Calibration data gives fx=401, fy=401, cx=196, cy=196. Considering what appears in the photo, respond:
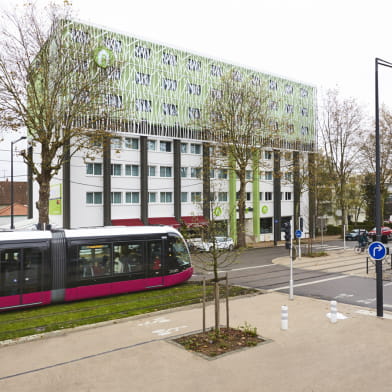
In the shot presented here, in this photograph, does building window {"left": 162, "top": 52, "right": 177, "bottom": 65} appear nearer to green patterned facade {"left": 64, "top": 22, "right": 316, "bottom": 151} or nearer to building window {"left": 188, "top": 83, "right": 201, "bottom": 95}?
green patterned facade {"left": 64, "top": 22, "right": 316, "bottom": 151}

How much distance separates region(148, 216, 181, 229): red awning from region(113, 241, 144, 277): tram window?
21329 mm

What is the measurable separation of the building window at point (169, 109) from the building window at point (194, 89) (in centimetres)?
264

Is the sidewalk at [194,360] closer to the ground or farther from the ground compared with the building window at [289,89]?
closer to the ground

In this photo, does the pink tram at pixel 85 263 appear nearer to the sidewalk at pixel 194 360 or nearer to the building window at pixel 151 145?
the sidewalk at pixel 194 360

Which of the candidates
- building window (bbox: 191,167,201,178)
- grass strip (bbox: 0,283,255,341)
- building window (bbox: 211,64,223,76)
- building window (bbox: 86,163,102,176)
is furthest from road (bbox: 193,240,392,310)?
building window (bbox: 211,64,223,76)

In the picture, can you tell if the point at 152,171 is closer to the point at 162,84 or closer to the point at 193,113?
the point at 193,113

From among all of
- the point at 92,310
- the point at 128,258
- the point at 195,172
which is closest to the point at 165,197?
the point at 195,172

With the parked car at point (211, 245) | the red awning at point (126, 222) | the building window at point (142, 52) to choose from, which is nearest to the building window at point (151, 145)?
the red awning at point (126, 222)

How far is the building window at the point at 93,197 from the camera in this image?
3378 cm

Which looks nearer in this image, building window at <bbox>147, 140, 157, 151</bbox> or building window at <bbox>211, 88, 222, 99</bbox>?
building window at <bbox>211, 88, 222, 99</bbox>

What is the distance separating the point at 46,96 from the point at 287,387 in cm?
1967

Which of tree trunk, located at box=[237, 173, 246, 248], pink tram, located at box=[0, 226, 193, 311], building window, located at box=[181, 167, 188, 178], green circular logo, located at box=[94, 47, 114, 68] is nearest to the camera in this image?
pink tram, located at box=[0, 226, 193, 311]

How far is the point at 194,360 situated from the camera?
8.16 m

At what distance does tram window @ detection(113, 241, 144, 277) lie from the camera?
14.6 m
